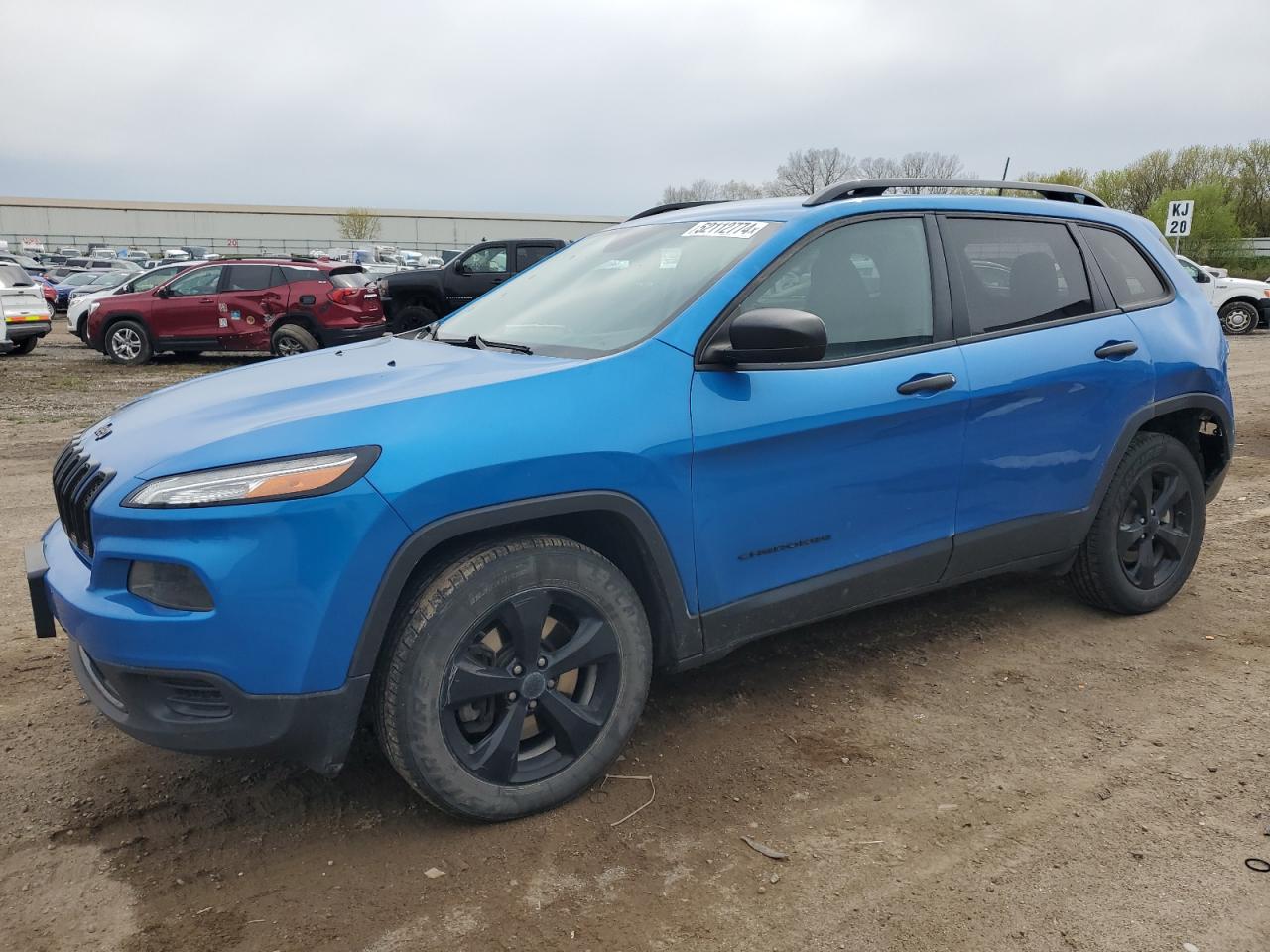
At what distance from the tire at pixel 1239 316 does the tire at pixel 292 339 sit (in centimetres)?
1891

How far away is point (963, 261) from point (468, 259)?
45.7ft

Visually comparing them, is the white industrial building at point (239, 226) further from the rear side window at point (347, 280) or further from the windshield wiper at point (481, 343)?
the windshield wiper at point (481, 343)

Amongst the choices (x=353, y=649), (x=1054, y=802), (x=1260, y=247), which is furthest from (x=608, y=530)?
(x=1260, y=247)

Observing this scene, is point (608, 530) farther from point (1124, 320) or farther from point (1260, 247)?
point (1260, 247)

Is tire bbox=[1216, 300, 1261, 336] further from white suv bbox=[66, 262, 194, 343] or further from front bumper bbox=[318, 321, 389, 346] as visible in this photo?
white suv bbox=[66, 262, 194, 343]

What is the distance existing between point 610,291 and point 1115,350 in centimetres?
208

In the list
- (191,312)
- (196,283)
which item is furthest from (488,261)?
(191,312)

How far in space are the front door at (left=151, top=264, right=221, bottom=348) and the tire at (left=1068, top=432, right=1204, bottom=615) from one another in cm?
1416

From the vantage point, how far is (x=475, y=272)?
16719 millimetres

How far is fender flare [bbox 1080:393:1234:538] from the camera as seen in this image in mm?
4027

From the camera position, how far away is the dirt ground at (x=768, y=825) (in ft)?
7.87

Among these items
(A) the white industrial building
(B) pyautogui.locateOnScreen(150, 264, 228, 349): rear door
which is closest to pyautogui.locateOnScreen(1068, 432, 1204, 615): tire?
(B) pyautogui.locateOnScreen(150, 264, 228, 349): rear door

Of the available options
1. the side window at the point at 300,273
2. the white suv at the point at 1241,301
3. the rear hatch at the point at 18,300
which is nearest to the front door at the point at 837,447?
the side window at the point at 300,273

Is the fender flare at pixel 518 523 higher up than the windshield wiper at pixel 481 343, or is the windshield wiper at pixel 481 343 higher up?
the windshield wiper at pixel 481 343
